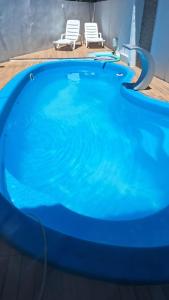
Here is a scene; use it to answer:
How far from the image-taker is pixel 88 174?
3.52 meters

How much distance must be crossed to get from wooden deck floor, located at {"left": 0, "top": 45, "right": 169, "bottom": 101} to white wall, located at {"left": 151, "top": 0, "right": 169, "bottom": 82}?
251 millimetres

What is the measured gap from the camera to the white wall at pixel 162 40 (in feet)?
18.7

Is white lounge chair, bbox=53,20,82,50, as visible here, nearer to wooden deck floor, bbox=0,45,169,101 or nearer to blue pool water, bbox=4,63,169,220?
wooden deck floor, bbox=0,45,169,101

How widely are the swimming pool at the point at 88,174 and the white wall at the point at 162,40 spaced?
782 millimetres

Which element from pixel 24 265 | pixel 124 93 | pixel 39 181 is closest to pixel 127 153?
pixel 39 181

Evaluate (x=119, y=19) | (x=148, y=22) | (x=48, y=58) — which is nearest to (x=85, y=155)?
(x=148, y=22)

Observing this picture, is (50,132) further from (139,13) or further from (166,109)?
(139,13)

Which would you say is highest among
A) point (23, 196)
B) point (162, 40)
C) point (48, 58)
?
point (162, 40)

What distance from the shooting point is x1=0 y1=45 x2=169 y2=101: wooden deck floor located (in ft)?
17.3

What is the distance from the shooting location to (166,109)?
15.0 feet

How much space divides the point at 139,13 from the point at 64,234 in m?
6.75

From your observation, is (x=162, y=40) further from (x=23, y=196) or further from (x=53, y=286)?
(x=53, y=286)

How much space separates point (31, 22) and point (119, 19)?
3065 millimetres

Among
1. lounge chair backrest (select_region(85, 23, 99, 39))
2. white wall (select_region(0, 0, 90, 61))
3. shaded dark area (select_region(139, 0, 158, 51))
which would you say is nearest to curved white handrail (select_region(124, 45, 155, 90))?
shaded dark area (select_region(139, 0, 158, 51))
